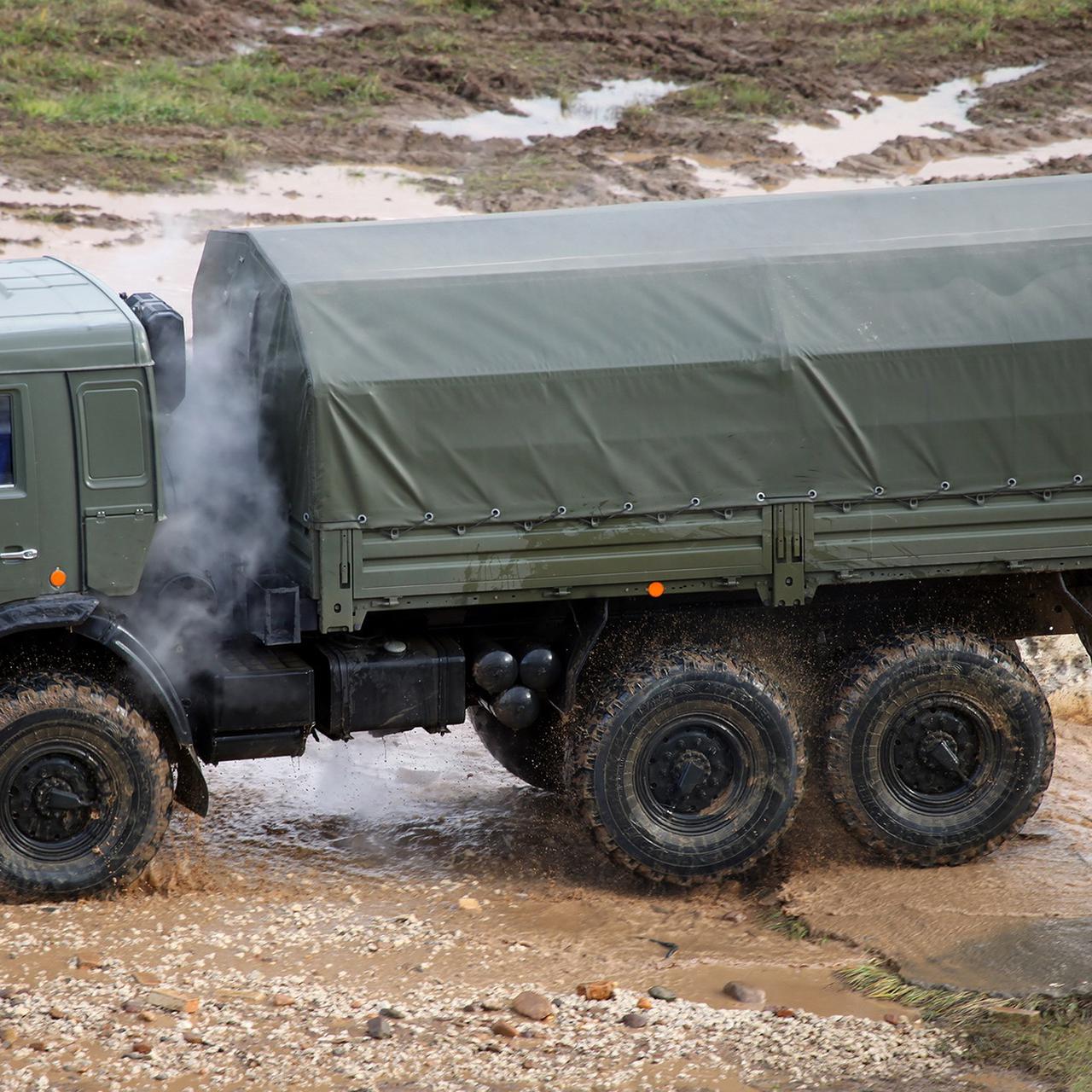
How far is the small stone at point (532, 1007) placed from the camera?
665 centimetres

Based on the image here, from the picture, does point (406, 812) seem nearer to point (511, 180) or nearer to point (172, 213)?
point (172, 213)

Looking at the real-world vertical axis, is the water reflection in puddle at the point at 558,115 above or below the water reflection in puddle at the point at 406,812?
above

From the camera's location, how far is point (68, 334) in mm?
7195

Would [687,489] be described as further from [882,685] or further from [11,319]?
[11,319]

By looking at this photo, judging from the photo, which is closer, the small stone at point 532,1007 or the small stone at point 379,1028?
the small stone at point 379,1028

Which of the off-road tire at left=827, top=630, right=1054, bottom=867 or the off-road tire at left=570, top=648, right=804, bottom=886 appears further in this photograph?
the off-road tire at left=827, top=630, right=1054, bottom=867

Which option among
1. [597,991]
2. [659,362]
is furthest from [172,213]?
[597,991]

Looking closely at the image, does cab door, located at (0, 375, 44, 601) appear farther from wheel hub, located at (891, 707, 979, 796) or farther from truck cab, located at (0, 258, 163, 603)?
wheel hub, located at (891, 707, 979, 796)

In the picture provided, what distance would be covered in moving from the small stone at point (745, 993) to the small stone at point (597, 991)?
54cm

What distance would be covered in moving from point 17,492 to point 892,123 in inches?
827

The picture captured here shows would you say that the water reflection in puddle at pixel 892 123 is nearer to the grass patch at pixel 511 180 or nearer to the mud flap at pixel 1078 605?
the grass patch at pixel 511 180

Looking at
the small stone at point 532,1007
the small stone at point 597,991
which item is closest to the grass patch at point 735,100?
the small stone at point 597,991

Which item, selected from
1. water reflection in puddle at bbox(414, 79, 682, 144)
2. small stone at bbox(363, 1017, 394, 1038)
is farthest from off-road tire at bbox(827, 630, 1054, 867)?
water reflection in puddle at bbox(414, 79, 682, 144)

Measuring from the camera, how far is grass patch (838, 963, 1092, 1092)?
21.1 feet
